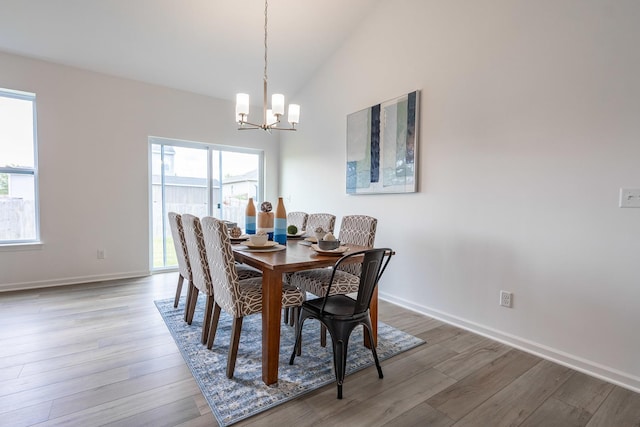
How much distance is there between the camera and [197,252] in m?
2.25

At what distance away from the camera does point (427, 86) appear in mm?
2949

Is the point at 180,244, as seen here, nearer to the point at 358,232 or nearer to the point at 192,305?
the point at 192,305

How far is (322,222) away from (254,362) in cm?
147

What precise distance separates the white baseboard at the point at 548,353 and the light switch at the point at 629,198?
3.37ft

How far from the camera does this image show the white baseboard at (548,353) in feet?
6.17

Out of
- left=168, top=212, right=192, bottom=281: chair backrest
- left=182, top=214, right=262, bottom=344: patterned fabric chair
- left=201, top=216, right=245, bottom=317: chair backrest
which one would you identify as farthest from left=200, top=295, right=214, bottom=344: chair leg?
left=168, top=212, right=192, bottom=281: chair backrest

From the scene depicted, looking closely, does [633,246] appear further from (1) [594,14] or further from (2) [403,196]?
(2) [403,196]

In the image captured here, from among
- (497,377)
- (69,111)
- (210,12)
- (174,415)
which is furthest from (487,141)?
(69,111)

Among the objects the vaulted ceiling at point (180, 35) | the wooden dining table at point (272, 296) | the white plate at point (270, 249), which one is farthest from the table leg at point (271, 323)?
the vaulted ceiling at point (180, 35)

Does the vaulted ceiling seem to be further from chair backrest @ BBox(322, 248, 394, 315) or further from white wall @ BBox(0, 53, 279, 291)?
chair backrest @ BBox(322, 248, 394, 315)

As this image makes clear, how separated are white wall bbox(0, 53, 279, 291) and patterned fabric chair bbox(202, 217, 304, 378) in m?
2.83

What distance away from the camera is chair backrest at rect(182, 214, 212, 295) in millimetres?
2168

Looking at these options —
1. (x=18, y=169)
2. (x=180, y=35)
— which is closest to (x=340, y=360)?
(x=180, y=35)

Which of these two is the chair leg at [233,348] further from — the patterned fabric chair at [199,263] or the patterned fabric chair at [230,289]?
the patterned fabric chair at [199,263]
